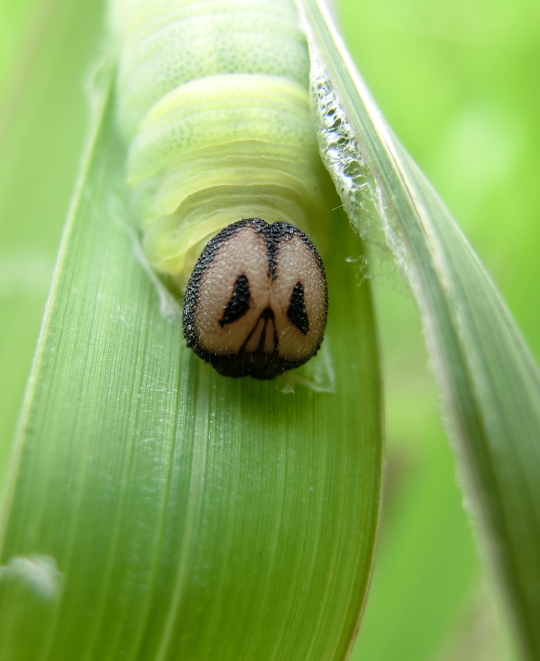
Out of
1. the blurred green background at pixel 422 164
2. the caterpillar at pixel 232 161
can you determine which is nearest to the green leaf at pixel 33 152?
the blurred green background at pixel 422 164

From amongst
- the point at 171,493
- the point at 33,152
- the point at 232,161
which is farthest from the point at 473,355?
the point at 33,152

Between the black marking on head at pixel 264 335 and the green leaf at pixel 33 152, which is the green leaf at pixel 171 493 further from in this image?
the green leaf at pixel 33 152

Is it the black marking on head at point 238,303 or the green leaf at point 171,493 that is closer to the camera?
the green leaf at point 171,493

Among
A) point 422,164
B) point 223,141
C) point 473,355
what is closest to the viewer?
point 473,355

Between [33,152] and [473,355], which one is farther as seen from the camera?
[33,152]

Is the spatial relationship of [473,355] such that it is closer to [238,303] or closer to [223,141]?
[238,303]

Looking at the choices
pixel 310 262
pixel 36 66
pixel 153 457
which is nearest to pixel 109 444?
pixel 153 457
